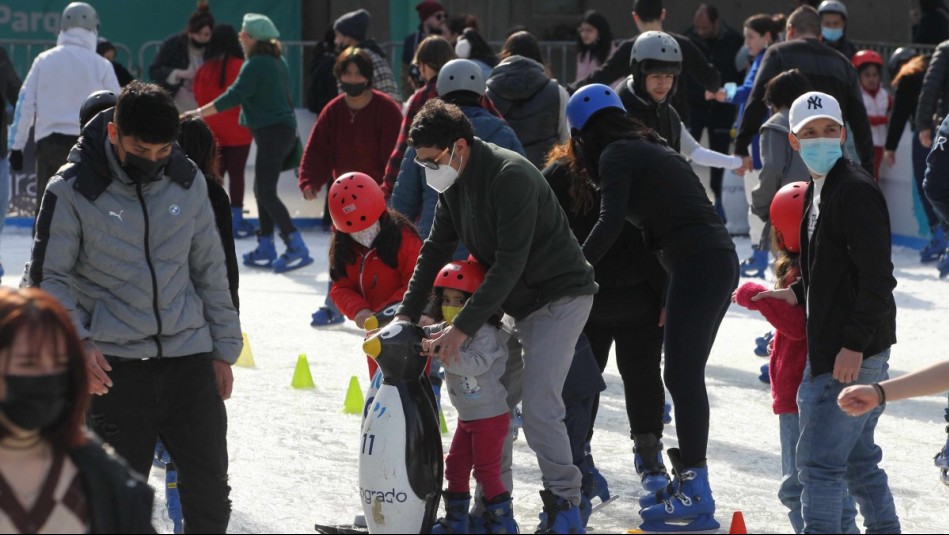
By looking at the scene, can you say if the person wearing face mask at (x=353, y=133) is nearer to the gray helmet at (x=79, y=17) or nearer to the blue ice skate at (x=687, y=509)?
the gray helmet at (x=79, y=17)

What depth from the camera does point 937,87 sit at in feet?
34.8

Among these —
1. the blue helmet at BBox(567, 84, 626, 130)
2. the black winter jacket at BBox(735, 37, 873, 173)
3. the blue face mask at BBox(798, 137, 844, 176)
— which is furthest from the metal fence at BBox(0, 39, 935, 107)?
the blue face mask at BBox(798, 137, 844, 176)

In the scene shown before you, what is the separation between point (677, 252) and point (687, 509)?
101 cm

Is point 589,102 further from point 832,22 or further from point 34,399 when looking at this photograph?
point 832,22

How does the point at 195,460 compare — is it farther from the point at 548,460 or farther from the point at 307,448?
the point at 307,448

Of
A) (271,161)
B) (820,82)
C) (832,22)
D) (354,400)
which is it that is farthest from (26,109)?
(832,22)

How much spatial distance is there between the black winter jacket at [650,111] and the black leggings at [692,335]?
1283 mm

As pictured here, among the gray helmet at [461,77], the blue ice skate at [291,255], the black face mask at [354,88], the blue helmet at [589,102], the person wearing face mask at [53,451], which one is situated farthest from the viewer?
the blue ice skate at [291,255]

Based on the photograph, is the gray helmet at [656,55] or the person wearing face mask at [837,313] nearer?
the person wearing face mask at [837,313]

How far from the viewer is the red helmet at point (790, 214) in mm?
5980

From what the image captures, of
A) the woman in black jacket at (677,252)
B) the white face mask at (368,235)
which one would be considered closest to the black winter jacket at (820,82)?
the woman in black jacket at (677,252)

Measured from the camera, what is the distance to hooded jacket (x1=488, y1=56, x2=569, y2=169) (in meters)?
8.59

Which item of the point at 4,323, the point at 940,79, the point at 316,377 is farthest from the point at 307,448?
the point at 940,79

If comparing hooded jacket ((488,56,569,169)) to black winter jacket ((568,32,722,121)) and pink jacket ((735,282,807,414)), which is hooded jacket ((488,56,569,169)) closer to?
black winter jacket ((568,32,722,121))
